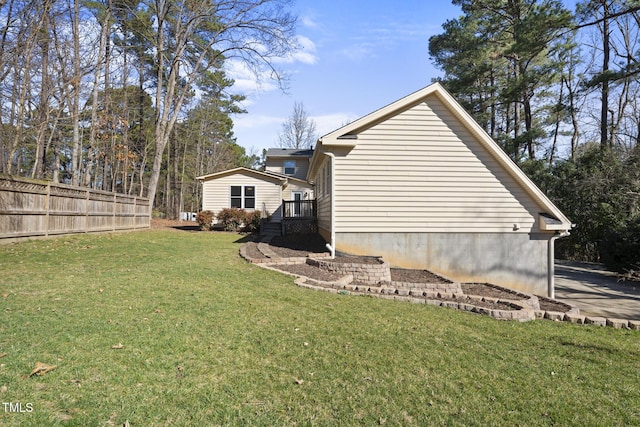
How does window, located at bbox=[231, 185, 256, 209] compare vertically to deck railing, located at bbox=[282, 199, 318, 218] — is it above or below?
above

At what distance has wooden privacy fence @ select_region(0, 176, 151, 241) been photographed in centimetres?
926

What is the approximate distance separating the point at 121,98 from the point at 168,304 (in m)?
24.4

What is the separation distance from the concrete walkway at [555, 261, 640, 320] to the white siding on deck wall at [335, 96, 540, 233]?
238 centimetres

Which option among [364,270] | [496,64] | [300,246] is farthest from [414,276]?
[496,64]

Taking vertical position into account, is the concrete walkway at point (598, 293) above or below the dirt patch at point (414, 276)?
below

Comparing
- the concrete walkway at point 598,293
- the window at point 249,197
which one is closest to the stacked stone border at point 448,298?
the concrete walkway at point 598,293

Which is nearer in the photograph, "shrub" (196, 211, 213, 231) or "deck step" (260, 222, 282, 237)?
"deck step" (260, 222, 282, 237)

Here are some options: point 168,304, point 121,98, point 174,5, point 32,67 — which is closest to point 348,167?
point 168,304

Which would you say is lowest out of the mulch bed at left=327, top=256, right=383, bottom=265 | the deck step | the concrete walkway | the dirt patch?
the concrete walkway

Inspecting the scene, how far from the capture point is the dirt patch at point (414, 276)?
820cm

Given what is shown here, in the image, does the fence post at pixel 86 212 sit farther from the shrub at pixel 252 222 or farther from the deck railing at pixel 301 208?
the shrub at pixel 252 222

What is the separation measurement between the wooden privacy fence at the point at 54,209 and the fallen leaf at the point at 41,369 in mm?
8310

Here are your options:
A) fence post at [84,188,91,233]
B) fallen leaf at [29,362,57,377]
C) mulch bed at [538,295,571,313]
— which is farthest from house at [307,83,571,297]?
fence post at [84,188,91,233]

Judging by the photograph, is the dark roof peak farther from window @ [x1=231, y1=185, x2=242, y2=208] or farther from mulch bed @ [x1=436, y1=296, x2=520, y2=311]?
mulch bed @ [x1=436, y1=296, x2=520, y2=311]
